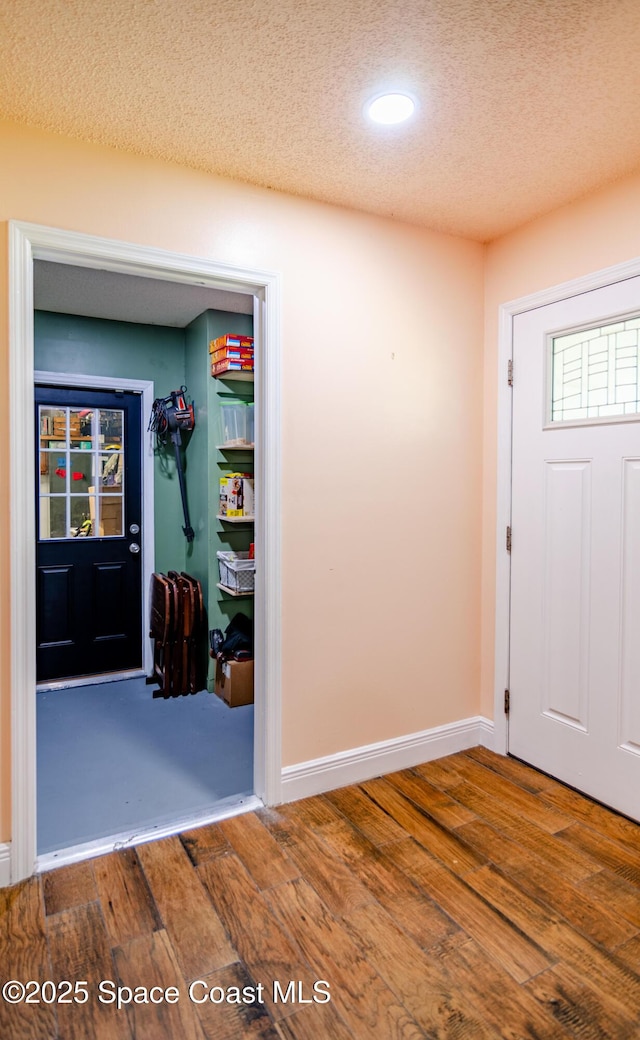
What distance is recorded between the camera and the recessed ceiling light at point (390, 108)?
1.77 m

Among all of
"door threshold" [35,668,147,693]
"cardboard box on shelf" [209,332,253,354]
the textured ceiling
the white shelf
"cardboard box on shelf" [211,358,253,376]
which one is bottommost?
"door threshold" [35,668,147,693]

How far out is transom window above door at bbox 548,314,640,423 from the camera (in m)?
2.27

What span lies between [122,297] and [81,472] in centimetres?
122

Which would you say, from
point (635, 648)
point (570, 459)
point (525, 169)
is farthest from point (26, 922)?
point (525, 169)

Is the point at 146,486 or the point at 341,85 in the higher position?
the point at 341,85

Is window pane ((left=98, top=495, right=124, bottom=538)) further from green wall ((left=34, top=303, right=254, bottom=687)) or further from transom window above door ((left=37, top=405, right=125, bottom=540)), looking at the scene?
green wall ((left=34, top=303, right=254, bottom=687))

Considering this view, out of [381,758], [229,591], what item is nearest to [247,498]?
[229,591]

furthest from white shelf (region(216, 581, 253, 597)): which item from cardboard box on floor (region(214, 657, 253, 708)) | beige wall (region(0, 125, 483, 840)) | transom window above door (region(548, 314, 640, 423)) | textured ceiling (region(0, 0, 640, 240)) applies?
textured ceiling (region(0, 0, 640, 240))

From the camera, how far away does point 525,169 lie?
7.16ft

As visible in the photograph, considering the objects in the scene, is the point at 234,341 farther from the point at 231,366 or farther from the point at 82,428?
the point at 82,428

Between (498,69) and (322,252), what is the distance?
959mm

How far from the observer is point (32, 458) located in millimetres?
1958

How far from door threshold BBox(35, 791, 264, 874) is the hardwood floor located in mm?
47

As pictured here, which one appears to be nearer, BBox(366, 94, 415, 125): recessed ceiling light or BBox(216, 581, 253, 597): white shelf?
BBox(366, 94, 415, 125): recessed ceiling light
